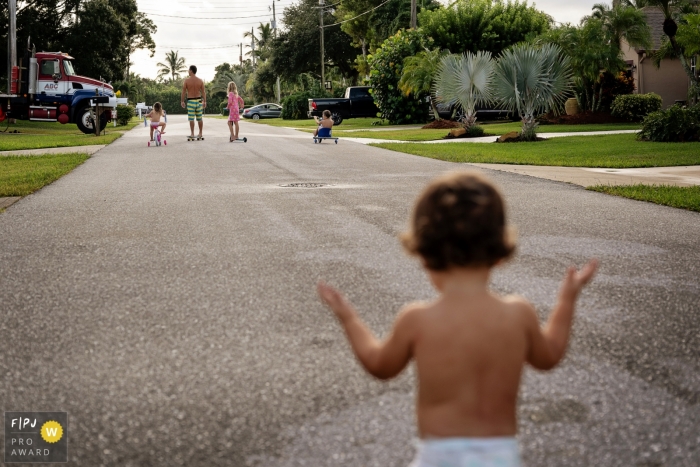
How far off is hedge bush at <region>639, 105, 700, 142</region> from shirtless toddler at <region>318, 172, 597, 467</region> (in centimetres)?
2263

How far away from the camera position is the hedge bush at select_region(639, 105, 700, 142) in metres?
23.3

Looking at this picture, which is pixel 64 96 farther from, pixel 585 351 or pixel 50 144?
pixel 585 351

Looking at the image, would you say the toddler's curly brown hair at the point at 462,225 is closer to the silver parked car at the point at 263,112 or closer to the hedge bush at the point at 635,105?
the hedge bush at the point at 635,105

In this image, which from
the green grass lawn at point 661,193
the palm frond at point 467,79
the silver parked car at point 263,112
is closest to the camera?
the green grass lawn at point 661,193

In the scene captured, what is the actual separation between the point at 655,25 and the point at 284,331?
1822 inches

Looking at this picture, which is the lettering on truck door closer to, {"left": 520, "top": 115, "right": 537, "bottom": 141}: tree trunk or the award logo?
{"left": 520, "top": 115, "right": 537, "bottom": 141}: tree trunk

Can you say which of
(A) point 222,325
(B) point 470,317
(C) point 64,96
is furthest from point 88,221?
(C) point 64,96

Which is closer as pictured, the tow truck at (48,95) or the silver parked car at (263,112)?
the tow truck at (48,95)

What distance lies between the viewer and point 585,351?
4594 millimetres

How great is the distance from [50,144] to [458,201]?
2510 cm

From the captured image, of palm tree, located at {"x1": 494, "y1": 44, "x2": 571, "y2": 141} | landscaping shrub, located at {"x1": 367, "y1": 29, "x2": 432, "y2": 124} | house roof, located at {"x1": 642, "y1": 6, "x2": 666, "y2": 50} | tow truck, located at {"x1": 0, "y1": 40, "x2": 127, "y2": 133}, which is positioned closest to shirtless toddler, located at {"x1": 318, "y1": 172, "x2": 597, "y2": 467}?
palm tree, located at {"x1": 494, "y1": 44, "x2": 571, "y2": 141}

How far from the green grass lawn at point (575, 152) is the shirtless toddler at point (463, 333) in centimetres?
1548

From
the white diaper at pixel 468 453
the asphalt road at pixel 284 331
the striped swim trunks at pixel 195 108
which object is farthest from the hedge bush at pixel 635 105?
the white diaper at pixel 468 453

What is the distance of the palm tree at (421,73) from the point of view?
3862 centimetres
